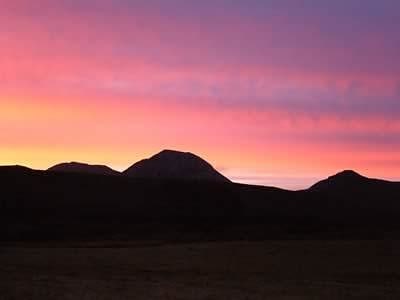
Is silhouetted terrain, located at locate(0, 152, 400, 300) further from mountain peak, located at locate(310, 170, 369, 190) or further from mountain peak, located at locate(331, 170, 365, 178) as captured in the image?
mountain peak, located at locate(331, 170, 365, 178)

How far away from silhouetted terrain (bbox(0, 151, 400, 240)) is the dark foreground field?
70.4 feet

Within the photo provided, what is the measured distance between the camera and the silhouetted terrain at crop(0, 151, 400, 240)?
69250 mm

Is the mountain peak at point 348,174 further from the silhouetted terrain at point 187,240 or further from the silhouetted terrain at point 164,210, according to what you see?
the silhouetted terrain at point 164,210

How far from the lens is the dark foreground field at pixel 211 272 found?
23.1m

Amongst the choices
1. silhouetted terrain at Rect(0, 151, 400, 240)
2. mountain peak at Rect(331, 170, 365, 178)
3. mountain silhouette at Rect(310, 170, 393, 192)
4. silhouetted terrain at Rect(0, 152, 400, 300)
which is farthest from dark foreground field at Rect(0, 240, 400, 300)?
mountain peak at Rect(331, 170, 365, 178)

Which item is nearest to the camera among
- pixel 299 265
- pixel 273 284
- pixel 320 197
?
pixel 273 284

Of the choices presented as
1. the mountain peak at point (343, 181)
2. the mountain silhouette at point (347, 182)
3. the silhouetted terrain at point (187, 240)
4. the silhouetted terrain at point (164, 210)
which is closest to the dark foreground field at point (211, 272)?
the silhouetted terrain at point (187, 240)

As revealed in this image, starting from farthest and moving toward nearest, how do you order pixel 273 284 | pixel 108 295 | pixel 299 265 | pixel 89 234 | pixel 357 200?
pixel 357 200
pixel 89 234
pixel 299 265
pixel 273 284
pixel 108 295

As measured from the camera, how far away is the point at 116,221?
A: 77.4 metres

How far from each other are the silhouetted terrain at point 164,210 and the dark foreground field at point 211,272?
70.4 feet

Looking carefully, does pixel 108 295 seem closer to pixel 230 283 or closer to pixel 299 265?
→ pixel 230 283

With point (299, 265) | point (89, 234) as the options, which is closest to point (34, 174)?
point (89, 234)

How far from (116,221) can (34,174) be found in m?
20.0

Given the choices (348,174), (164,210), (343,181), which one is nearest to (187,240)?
(164,210)
